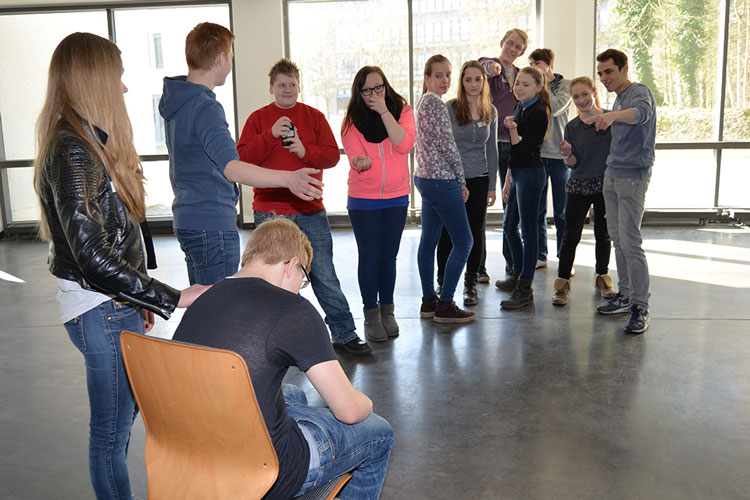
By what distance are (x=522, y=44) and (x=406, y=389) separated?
3.35 metres

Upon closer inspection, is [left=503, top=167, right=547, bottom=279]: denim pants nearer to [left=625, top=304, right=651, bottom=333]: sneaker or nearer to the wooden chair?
[left=625, top=304, right=651, bottom=333]: sneaker

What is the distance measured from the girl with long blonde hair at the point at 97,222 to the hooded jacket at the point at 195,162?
0.56m

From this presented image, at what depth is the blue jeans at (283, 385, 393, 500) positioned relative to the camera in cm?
182

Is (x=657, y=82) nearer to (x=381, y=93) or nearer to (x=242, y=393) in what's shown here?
(x=381, y=93)

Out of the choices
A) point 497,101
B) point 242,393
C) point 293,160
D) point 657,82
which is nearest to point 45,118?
point 242,393

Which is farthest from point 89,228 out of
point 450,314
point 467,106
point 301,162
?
point 467,106

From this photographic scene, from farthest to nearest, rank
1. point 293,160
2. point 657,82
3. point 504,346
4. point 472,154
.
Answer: point 657,82
point 472,154
point 504,346
point 293,160

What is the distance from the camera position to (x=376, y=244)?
3848 mm

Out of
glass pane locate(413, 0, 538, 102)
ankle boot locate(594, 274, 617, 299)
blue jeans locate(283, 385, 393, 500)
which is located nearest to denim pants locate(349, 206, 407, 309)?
ankle boot locate(594, 274, 617, 299)

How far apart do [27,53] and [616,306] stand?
716 centimetres

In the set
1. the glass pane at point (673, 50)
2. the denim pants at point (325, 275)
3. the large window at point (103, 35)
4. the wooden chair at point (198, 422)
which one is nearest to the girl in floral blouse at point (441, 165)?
the denim pants at point (325, 275)

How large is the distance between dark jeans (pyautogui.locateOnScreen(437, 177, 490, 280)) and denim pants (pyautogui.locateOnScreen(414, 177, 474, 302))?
36cm

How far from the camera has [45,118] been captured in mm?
1814

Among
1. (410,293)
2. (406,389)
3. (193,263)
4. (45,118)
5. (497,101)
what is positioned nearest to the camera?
(45,118)
